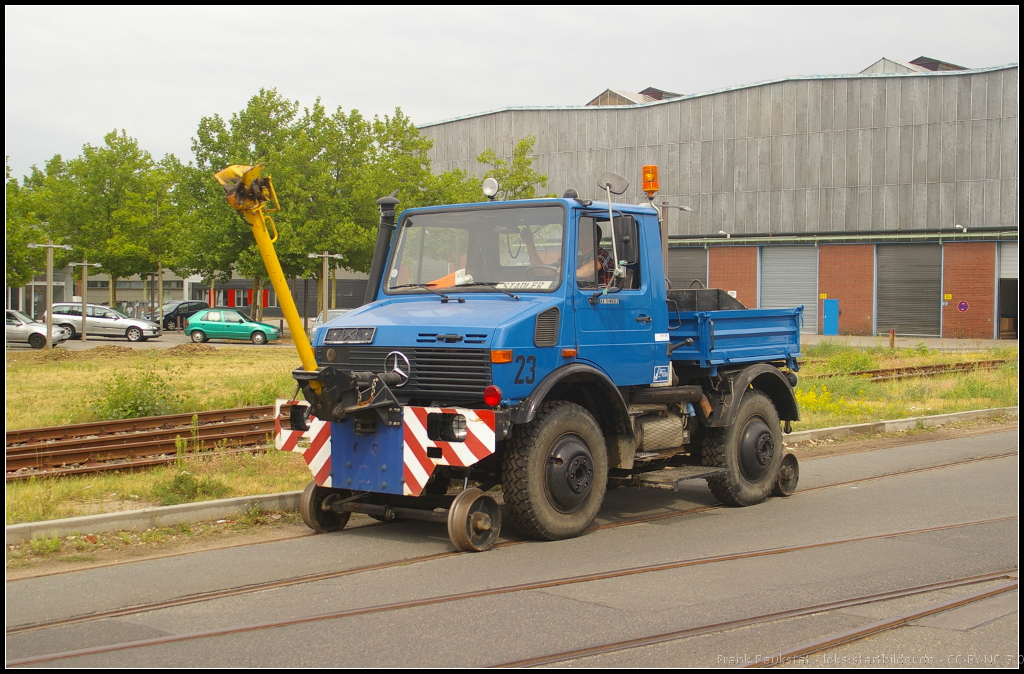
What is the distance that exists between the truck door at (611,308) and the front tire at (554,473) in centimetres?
61

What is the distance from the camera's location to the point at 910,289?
47.6 m

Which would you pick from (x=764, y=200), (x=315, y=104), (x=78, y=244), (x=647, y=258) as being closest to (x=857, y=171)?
(x=764, y=200)

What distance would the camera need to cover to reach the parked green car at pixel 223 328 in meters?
40.9

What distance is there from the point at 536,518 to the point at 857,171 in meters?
45.8

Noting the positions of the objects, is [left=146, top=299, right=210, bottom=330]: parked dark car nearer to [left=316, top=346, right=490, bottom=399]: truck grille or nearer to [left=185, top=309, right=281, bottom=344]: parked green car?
[left=185, top=309, right=281, bottom=344]: parked green car

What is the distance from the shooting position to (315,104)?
153 feet

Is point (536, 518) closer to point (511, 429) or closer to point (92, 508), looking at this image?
point (511, 429)

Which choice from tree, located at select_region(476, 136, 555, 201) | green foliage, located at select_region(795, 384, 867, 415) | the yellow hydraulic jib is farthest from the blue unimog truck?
tree, located at select_region(476, 136, 555, 201)

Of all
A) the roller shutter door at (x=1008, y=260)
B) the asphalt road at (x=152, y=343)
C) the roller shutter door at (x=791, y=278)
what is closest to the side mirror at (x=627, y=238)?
the asphalt road at (x=152, y=343)

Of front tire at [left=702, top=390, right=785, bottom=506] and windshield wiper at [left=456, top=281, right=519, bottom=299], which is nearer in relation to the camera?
windshield wiper at [left=456, top=281, right=519, bottom=299]

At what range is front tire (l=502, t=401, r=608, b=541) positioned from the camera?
759cm

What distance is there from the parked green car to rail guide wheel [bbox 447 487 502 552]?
115 ft

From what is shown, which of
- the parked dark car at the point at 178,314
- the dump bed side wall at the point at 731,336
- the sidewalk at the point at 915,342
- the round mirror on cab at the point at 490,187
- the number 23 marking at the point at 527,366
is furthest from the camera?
the parked dark car at the point at 178,314

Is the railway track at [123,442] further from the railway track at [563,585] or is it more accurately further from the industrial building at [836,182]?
the industrial building at [836,182]
